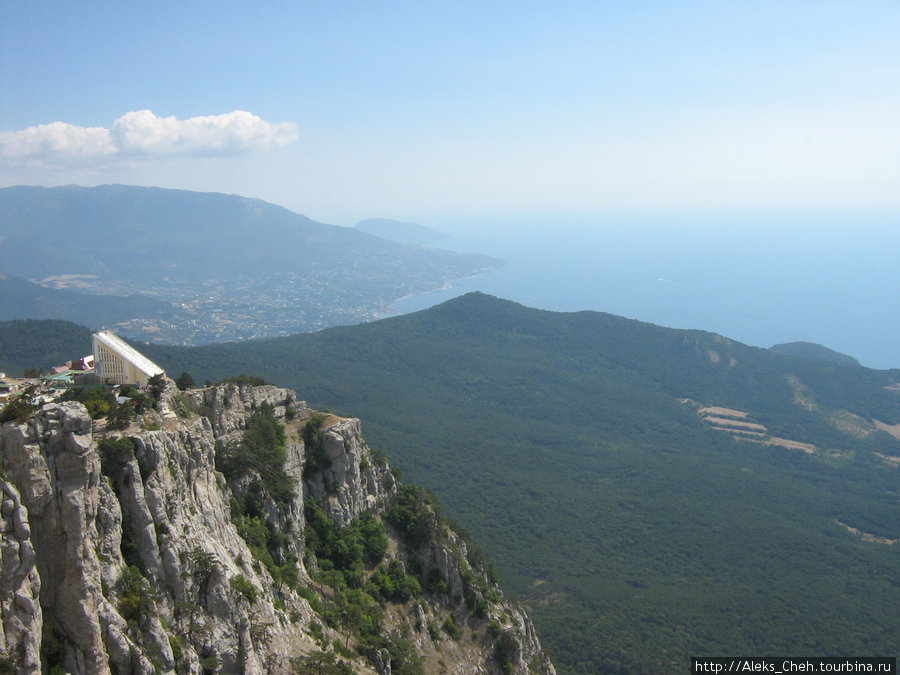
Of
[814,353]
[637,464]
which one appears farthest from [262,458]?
[814,353]

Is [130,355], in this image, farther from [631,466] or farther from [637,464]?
[637,464]

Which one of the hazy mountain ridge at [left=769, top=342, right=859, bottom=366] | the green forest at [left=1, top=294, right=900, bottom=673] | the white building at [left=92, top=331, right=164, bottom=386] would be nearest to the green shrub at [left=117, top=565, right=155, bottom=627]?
the white building at [left=92, top=331, right=164, bottom=386]

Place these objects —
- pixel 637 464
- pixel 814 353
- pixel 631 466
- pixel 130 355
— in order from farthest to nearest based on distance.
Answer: pixel 814 353 → pixel 637 464 → pixel 631 466 → pixel 130 355

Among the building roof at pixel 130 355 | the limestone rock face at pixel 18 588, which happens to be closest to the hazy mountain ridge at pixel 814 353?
the building roof at pixel 130 355

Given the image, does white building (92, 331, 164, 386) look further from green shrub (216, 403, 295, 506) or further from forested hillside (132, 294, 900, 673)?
forested hillside (132, 294, 900, 673)

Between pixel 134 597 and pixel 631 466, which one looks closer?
pixel 134 597
